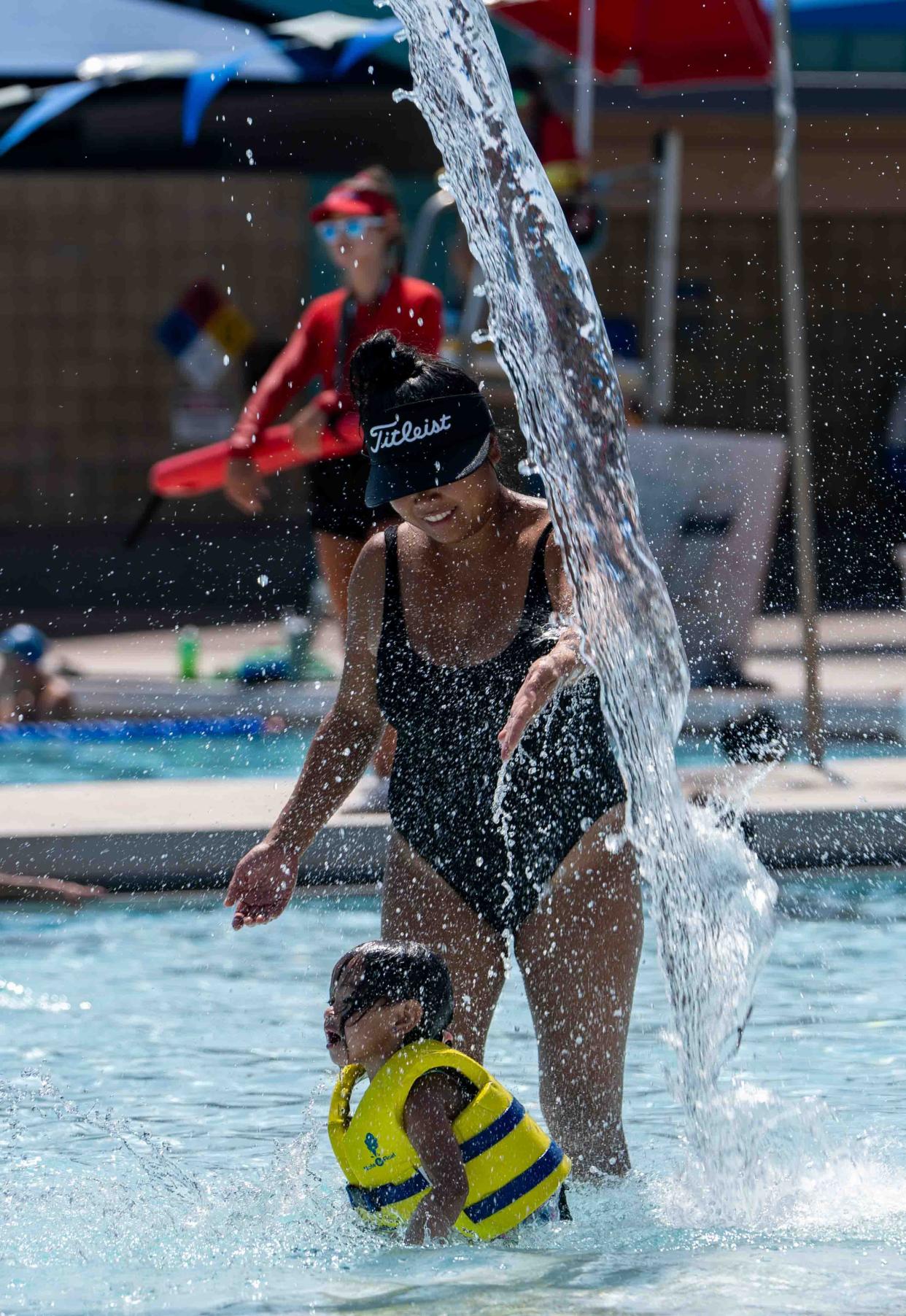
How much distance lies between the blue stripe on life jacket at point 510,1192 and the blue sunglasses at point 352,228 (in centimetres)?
394

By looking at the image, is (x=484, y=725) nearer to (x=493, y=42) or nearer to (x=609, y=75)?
(x=493, y=42)

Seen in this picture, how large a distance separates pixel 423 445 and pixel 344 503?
313cm

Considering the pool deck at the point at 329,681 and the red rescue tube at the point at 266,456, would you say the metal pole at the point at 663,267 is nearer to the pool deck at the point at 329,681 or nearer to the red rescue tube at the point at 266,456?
the pool deck at the point at 329,681

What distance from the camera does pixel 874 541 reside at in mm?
15625

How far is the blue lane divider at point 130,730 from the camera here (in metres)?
8.70

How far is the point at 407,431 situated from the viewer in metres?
3.05

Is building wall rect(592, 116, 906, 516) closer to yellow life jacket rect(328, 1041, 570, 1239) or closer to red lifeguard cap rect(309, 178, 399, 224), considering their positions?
red lifeguard cap rect(309, 178, 399, 224)

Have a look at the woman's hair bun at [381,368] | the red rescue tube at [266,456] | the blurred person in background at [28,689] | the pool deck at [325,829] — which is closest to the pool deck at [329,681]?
the pool deck at [325,829]

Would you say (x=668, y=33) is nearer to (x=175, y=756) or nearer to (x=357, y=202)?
(x=357, y=202)

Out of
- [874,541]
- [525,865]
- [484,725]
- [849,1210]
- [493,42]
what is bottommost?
[874,541]

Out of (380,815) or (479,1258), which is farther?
(380,815)

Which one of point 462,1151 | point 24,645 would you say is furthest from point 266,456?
point 462,1151

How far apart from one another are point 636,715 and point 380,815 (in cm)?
294

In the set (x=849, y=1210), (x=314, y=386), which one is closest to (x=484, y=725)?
(x=849, y=1210)
